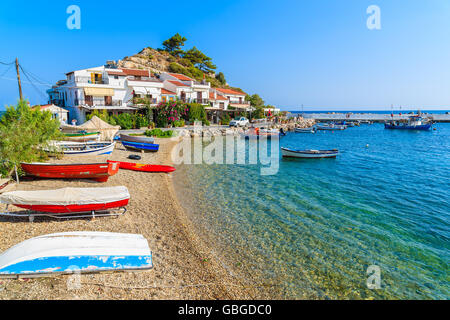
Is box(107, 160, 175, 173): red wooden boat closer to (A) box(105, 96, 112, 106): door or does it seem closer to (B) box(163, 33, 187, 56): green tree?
(A) box(105, 96, 112, 106): door

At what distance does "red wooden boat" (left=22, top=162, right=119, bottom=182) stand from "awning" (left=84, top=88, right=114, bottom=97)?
86.1 ft

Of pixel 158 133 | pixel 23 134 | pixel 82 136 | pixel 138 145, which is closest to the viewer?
pixel 23 134

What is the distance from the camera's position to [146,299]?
621cm

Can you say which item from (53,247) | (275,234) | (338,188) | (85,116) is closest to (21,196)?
(53,247)

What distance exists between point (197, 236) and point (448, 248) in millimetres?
10209

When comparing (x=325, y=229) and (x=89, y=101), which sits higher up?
(x=89, y=101)

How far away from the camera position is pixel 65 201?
31.0 feet

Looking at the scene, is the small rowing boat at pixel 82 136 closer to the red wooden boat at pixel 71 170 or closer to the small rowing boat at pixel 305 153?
the red wooden boat at pixel 71 170

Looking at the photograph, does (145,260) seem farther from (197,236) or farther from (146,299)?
(197,236)

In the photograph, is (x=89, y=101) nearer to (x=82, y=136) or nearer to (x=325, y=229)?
(x=82, y=136)

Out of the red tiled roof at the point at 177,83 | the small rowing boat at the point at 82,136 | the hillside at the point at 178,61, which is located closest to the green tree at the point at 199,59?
the hillside at the point at 178,61

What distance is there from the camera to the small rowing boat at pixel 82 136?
76.4 ft

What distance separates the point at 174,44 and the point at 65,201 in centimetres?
8724

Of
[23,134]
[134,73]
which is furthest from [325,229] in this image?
[134,73]
